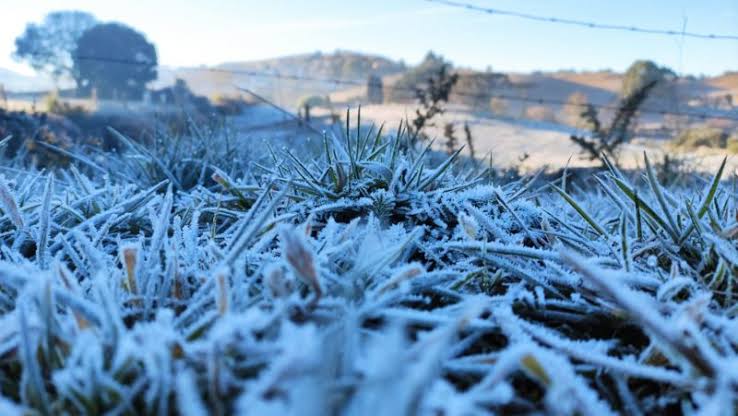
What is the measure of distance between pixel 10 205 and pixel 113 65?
31.3 metres

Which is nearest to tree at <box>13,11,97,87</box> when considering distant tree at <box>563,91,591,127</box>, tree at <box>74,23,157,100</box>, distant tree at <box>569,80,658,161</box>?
tree at <box>74,23,157,100</box>

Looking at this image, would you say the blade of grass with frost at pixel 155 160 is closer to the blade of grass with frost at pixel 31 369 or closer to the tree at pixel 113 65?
the blade of grass with frost at pixel 31 369

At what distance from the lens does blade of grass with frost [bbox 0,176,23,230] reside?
103 centimetres

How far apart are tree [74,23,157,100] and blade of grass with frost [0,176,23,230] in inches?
1182

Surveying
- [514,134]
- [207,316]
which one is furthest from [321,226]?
[514,134]

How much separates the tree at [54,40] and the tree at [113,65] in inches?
176

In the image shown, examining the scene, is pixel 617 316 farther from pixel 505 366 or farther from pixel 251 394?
pixel 251 394

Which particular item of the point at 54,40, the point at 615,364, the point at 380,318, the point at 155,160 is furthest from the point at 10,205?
the point at 54,40

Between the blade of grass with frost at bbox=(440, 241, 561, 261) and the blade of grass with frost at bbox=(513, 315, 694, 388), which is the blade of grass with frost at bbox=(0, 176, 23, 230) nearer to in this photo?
the blade of grass with frost at bbox=(440, 241, 561, 261)

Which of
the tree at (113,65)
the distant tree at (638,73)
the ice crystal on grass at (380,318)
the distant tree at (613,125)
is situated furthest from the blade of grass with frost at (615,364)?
the tree at (113,65)

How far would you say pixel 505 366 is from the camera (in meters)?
0.50

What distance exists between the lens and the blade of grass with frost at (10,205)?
1025 millimetres

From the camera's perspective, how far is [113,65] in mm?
28172

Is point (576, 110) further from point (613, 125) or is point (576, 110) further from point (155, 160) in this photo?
point (155, 160)
